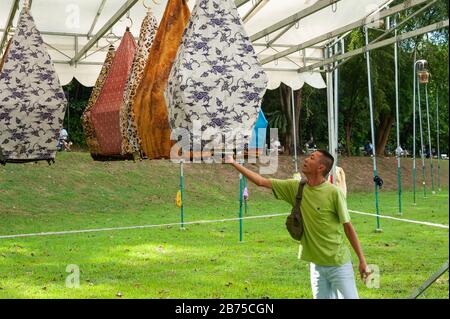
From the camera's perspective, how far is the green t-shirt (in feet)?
9.98

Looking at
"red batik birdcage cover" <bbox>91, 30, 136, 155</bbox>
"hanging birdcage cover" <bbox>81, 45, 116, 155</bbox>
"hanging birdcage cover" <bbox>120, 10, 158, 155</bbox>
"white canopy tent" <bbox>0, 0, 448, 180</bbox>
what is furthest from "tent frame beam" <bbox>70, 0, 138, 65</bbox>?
"hanging birdcage cover" <bbox>120, 10, 158, 155</bbox>

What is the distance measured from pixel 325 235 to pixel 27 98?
6.10 feet

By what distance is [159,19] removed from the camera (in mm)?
6156

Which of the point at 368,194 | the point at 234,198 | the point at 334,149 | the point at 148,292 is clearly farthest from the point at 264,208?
the point at 148,292

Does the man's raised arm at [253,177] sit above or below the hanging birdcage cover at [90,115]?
below

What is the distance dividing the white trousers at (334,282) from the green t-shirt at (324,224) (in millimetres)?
33

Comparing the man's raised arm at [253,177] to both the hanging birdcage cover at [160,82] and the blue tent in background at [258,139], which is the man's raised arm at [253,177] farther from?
the hanging birdcage cover at [160,82]

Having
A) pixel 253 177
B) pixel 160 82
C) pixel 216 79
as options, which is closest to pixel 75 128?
pixel 160 82

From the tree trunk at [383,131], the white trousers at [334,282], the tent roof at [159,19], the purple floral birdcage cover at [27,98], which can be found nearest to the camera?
the white trousers at [334,282]

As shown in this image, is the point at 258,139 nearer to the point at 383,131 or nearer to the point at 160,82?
A: the point at 160,82

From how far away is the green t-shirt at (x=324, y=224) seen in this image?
304cm

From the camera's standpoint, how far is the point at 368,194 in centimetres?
1720

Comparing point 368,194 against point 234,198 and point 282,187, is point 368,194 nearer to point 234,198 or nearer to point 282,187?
point 234,198

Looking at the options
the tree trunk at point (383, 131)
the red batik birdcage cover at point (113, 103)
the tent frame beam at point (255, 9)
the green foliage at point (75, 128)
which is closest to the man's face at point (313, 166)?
the red batik birdcage cover at point (113, 103)
